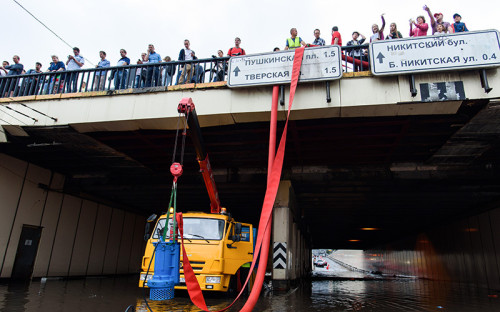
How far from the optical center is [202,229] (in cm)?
862

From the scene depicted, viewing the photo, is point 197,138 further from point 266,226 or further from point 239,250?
point 266,226

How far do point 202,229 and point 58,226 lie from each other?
9.93 meters

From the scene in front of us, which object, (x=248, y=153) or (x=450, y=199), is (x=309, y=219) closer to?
(x=450, y=199)

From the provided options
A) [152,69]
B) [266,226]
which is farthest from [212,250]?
[152,69]

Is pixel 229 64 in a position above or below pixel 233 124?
above

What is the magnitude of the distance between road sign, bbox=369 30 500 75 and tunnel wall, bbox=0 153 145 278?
43.4 feet

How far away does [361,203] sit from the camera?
63.1 ft

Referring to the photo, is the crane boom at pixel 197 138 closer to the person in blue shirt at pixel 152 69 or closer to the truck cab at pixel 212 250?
the truck cab at pixel 212 250

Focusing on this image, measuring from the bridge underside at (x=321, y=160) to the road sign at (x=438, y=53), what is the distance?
104 cm

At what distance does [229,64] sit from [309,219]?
1934cm

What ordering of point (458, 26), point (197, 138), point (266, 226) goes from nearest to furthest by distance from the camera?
point (266, 226), point (197, 138), point (458, 26)

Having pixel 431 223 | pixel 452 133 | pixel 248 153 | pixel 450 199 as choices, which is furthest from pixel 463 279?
pixel 248 153

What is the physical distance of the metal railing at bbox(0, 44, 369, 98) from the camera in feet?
32.0

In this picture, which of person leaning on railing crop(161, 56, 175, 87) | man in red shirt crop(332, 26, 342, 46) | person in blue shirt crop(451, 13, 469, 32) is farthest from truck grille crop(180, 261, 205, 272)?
person in blue shirt crop(451, 13, 469, 32)
